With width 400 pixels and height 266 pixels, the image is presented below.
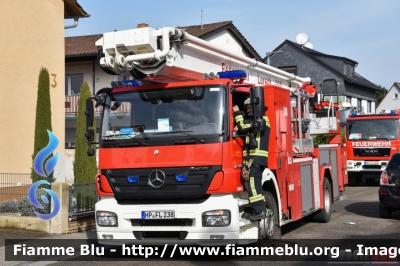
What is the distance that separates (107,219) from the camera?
8.75 meters

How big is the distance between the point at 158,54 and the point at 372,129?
54.2 feet

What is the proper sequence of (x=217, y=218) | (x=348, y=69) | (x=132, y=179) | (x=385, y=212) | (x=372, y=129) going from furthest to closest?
(x=348, y=69) → (x=372, y=129) → (x=385, y=212) → (x=132, y=179) → (x=217, y=218)

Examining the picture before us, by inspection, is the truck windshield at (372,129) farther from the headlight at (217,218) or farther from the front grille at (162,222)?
the front grille at (162,222)

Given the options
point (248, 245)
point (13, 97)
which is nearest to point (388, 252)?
point (248, 245)

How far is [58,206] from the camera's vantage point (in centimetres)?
1195

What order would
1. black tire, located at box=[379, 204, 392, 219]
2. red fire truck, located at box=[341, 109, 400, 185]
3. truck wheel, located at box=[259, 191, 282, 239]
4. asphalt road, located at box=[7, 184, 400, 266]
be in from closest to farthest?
asphalt road, located at box=[7, 184, 400, 266] < truck wheel, located at box=[259, 191, 282, 239] < black tire, located at box=[379, 204, 392, 219] < red fire truck, located at box=[341, 109, 400, 185]

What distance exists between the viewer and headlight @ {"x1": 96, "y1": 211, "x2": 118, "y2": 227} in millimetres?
8688

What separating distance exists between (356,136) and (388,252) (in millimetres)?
14932

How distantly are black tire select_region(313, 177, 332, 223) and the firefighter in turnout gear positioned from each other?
421 cm

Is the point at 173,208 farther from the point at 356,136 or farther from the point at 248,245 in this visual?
the point at 356,136

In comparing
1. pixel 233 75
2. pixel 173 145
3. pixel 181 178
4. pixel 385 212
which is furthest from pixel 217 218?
pixel 385 212

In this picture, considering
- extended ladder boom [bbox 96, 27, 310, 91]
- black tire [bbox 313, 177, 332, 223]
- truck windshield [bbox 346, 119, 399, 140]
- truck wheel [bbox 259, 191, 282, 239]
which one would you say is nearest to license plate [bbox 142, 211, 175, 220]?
truck wheel [bbox 259, 191, 282, 239]

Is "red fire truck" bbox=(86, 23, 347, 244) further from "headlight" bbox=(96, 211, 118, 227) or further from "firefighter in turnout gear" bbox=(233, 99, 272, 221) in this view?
"firefighter in turnout gear" bbox=(233, 99, 272, 221)

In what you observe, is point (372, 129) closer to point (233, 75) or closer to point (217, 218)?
point (233, 75)
